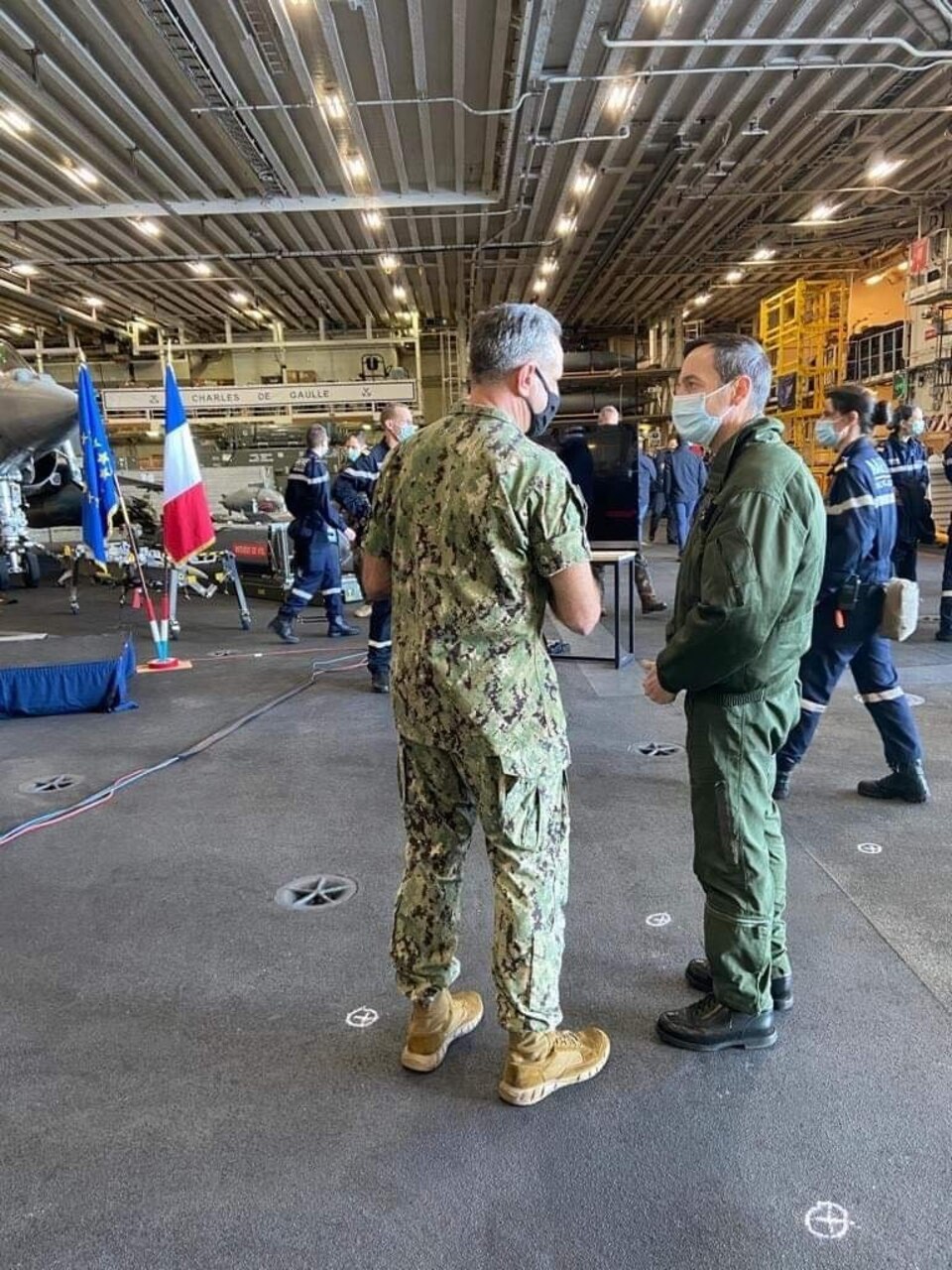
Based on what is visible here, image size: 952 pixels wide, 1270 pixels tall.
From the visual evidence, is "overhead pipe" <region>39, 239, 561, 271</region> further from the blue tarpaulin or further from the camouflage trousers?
the camouflage trousers

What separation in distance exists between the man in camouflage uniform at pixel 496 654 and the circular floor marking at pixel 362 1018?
37cm

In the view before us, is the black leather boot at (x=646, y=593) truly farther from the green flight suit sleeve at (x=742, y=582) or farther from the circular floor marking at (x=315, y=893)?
the green flight suit sleeve at (x=742, y=582)

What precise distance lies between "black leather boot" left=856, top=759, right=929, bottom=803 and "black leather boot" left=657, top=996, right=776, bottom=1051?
167 cm

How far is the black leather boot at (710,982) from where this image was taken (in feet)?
6.43

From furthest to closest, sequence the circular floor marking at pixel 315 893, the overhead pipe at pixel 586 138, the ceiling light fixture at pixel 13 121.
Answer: the overhead pipe at pixel 586 138 < the ceiling light fixture at pixel 13 121 < the circular floor marking at pixel 315 893

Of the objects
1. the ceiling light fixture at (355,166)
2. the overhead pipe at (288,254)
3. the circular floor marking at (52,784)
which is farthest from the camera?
the overhead pipe at (288,254)

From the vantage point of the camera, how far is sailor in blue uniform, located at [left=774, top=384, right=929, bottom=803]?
292 centimetres

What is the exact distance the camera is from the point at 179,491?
227 inches

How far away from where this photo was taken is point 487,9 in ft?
19.6

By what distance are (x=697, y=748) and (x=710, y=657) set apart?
9.6 inches

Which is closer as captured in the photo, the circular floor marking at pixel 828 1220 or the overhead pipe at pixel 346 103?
the circular floor marking at pixel 828 1220

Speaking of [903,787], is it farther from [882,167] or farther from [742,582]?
[882,167]

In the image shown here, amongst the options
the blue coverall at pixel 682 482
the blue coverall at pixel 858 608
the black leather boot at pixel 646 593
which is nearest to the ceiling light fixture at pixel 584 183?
the blue coverall at pixel 682 482

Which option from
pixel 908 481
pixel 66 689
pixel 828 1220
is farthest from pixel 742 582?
pixel 908 481
